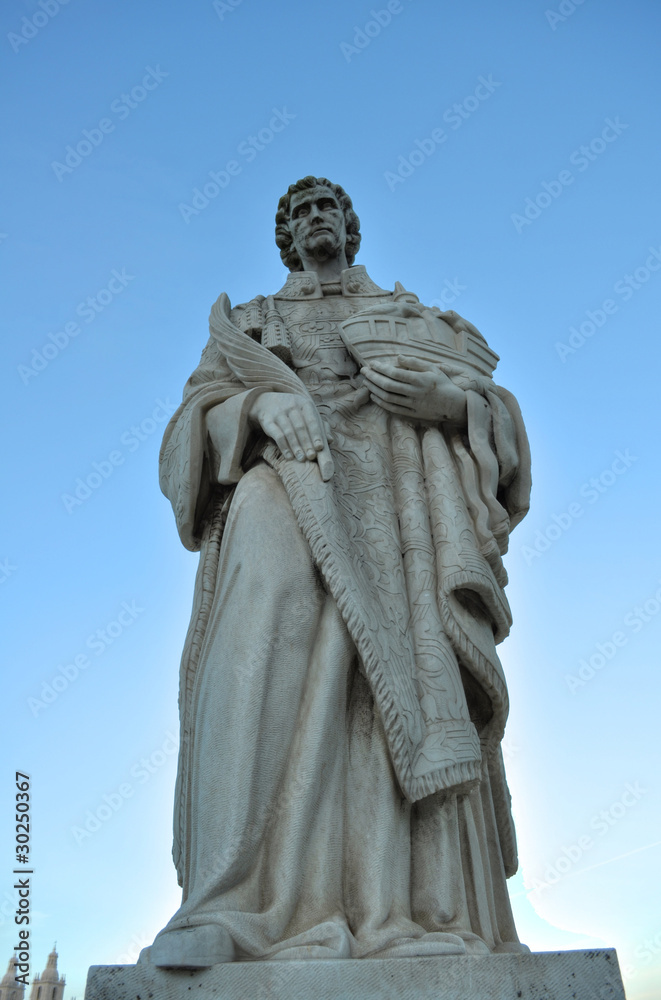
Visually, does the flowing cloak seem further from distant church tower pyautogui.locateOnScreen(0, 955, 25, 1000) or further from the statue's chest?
distant church tower pyautogui.locateOnScreen(0, 955, 25, 1000)

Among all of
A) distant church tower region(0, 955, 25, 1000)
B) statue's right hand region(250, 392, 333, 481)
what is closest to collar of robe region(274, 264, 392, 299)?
statue's right hand region(250, 392, 333, 481)

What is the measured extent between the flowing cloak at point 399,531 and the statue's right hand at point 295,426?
6 centimetres

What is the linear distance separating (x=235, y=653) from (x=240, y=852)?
83 cm

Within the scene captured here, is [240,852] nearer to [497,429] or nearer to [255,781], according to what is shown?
[255,781]

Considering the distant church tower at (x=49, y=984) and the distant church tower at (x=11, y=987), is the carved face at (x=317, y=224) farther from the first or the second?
the distant church tower at (x=49, y=984)

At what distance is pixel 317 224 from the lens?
6.32 m

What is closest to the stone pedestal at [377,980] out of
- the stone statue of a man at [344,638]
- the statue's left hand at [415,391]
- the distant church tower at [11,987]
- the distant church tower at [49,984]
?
the stone statue of a man at [344,638]

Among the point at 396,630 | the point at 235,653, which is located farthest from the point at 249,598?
the point at 396,630

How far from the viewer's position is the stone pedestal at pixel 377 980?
303cm

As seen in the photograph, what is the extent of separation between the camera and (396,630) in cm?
416

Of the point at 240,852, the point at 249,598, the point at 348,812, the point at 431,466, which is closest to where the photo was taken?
the point at 240,852

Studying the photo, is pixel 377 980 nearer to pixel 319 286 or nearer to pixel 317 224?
pixel 319 286

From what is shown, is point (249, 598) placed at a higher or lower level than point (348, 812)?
higher

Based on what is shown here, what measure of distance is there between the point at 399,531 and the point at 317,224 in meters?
2.72
